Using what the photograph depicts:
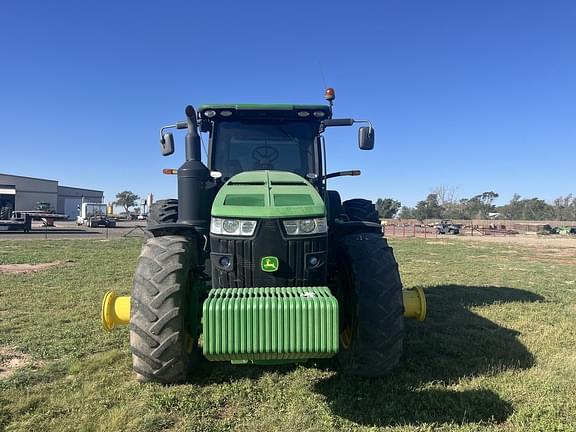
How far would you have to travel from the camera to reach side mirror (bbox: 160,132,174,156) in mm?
5613

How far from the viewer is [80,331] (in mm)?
5801

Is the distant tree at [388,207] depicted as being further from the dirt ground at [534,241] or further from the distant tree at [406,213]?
the dirt ground at [534,241]

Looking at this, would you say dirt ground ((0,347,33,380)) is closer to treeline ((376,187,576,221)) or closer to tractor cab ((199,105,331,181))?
tractor cab ((199,105,331,181))

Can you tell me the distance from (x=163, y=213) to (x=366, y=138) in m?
2.83

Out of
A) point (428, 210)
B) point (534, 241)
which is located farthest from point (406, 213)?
point (534, 241)

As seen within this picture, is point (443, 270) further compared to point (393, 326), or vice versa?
point (443, 270)

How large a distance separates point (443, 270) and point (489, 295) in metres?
4.08

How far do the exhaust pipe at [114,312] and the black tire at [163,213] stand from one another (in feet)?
4.87

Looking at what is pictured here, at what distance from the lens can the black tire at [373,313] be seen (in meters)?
3.80

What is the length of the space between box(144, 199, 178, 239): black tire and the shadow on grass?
302 cm

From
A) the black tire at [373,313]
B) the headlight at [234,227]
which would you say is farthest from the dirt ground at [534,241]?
the headlight at [234,227]

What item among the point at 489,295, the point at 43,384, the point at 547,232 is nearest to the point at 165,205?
the point at 43,384

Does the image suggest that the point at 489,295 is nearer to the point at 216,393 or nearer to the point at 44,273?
the point at 216,393

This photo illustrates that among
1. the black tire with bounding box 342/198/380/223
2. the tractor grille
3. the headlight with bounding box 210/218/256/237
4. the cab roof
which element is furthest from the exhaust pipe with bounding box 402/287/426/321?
the cab roof
